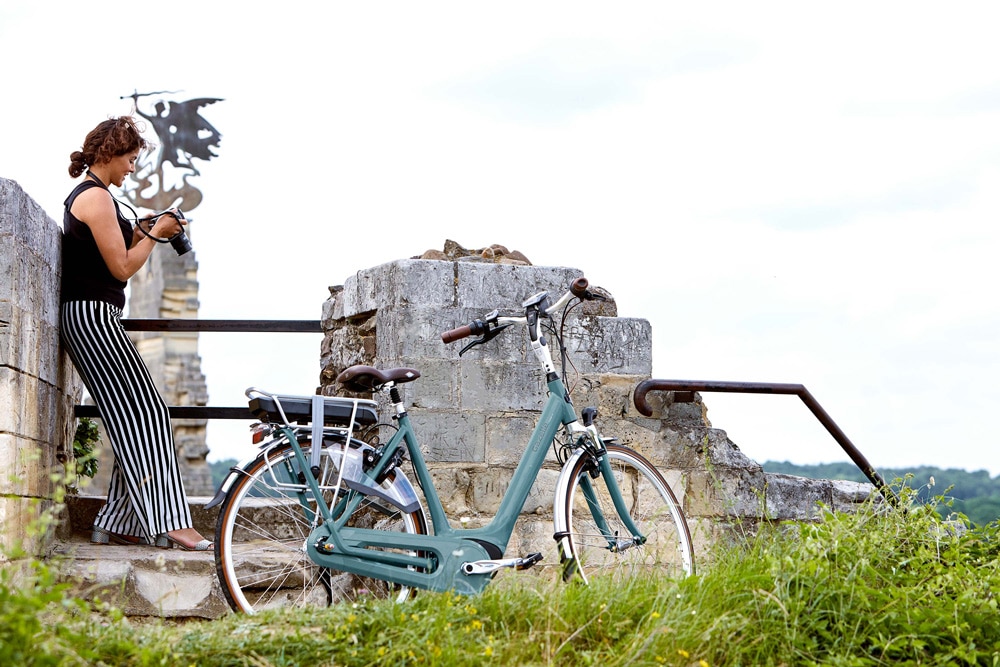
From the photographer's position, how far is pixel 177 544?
15.6 feet

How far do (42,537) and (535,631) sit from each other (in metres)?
2.26

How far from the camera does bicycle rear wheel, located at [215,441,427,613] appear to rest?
381cm

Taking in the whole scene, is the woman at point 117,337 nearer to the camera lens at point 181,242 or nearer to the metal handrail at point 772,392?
the camera lens at point 181,242

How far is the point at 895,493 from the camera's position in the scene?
15.1 feet

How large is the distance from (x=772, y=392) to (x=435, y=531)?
1952mm

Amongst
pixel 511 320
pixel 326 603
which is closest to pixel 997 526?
pixel 511 320

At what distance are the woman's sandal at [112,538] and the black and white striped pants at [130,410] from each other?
30cm

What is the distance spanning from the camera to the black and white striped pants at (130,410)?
183 inches

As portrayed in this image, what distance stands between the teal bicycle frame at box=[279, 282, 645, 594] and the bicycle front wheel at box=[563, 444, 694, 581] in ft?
0.12

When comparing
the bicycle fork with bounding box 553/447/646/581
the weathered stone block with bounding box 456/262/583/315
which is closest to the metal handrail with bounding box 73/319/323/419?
the weathered stone block with bounding box 456/262/583/315

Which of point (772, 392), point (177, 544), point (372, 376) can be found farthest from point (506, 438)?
point (177, 544)

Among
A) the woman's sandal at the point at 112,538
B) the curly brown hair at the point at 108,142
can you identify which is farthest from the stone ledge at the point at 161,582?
the curly brown hair at the point at 108,142

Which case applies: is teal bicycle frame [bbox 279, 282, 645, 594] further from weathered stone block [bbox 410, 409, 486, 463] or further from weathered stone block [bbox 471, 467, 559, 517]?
weathered stone block [bbox 471, 467, 559, 517]

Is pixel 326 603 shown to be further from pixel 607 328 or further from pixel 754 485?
pixel 754 485
